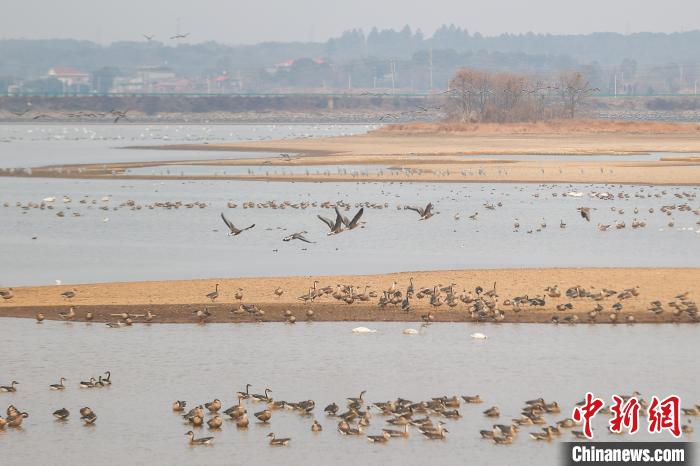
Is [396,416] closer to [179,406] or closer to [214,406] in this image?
[214,406]

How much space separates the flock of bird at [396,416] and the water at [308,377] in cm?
13

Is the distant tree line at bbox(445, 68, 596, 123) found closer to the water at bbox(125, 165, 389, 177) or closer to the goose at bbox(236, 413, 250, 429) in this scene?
the water at bbox(125, 165, 389, 177)

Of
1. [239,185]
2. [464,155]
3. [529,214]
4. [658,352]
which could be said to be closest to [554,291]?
[658,352]

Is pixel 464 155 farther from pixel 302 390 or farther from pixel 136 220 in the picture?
pixel 302 390

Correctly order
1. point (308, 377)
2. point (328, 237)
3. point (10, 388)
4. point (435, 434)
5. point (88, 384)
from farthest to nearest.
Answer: point (328, 237) → point (308, 377) → point (88, 384) → point (10, 388) → point (435, 434)

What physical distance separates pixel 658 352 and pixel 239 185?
40.8 meters

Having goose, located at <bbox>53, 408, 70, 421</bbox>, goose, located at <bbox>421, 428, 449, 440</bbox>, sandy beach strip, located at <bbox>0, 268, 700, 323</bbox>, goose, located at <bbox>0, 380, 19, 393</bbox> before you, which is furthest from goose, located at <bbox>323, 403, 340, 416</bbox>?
sandy beach strip, located at <bbox>0, 268, 700, 323</bbox>

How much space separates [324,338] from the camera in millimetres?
23312

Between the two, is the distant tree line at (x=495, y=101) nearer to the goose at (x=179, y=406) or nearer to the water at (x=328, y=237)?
the water at (x=328, y=237)

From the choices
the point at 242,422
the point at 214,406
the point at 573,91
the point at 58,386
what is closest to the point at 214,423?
the point at 242,422

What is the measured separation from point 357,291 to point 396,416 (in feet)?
31.6

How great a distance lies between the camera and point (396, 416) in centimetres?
1758

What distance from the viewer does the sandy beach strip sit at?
2514 centimetres

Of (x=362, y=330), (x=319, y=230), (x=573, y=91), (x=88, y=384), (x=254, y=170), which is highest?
(x=88, y=384)
